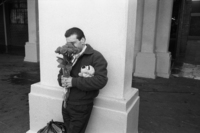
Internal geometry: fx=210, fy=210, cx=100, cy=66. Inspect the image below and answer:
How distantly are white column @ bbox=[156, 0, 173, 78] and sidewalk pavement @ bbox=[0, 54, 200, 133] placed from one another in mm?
406

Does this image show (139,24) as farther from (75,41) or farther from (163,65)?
(75,41)

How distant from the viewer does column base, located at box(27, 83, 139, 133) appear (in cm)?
238

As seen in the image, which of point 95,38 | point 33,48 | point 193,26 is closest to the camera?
point 95,38

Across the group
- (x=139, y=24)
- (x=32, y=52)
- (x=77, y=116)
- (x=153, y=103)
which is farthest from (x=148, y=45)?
(x=77, y=116)

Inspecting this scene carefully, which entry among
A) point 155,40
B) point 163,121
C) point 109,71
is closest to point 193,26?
point 155,40

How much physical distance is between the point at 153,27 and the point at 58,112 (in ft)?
16.0

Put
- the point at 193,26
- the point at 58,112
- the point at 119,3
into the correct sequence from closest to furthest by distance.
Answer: the point at 119,3 < the point at 58,112 < the point at 193,26

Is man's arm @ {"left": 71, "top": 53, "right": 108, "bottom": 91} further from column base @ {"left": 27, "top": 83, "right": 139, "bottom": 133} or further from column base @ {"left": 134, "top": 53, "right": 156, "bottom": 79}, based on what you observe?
column base @ {"left": 134, "top": 53, "right": 156, "bottom": 79}

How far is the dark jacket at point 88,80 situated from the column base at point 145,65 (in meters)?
4.65

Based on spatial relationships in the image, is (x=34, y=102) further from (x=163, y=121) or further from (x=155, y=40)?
(x=155, y=40)

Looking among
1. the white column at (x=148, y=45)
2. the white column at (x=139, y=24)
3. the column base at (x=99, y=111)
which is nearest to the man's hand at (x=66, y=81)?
the column base at (x=99, y=111)

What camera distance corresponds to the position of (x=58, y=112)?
2.71m

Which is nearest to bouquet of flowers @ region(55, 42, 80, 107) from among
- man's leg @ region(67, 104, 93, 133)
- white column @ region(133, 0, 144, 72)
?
man's leg @ region(67, 104, 93, 133)

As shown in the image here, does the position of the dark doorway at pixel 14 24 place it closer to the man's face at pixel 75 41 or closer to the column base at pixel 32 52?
the column base at pixel 32 52
